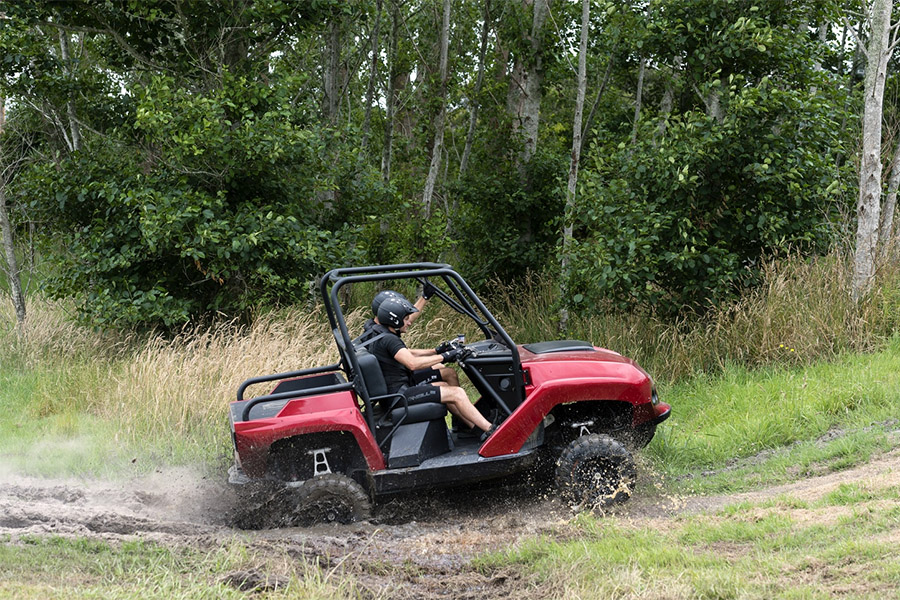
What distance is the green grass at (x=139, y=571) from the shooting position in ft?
14.0

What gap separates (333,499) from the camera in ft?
18.8

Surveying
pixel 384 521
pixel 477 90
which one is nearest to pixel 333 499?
pixel 384 521

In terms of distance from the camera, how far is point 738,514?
218 inches

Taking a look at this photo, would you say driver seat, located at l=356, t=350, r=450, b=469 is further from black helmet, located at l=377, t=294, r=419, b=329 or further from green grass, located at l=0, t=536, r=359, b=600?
green grass, located at l=0, t=536, r=359, b=600

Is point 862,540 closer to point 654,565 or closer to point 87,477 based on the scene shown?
point 654,565

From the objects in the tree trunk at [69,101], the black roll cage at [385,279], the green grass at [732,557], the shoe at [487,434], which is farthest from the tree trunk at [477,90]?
the green grass at [732,557]

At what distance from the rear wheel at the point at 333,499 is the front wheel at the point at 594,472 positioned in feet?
4.49

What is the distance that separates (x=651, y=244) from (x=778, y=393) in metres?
2.55

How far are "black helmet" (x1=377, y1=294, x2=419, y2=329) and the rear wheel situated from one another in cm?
113

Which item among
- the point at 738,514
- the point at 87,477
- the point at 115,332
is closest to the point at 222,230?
the point at 115,332

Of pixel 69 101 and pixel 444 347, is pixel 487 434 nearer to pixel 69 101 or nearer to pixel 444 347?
pixel 444 347

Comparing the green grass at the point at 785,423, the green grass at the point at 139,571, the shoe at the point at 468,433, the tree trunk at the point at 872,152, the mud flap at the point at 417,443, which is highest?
the tree trunk at the point at 872,152

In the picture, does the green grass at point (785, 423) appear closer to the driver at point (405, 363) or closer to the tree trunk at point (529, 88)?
the driver at point (405, 363)

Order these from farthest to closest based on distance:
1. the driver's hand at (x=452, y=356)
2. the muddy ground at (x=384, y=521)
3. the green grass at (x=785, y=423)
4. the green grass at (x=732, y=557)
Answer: the green grass at (x=785, y=423) → the driver's hand at (x=452, y=356) → the muddy ground at (x=384, y=521) → the green grass at (x=732, y=557)
